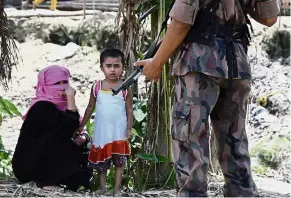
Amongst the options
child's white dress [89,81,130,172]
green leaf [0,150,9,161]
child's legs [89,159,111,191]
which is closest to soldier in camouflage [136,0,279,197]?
child's white dress [89,81,130,172]

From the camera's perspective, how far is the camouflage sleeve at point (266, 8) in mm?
3104

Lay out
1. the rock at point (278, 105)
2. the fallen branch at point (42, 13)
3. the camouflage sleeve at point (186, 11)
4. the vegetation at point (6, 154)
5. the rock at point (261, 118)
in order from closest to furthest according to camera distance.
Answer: the camouflage sleeve at point (186, 11) → the vegetation at point (6, 154) → the rock at point (261, 118) → the rock at point (278, 105) → the fallen branch at point (42, 13)

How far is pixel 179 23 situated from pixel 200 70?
0.23 metres

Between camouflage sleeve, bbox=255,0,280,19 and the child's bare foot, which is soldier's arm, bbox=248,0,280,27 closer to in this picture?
camouflage sleeve, bbox=255,0,280,19

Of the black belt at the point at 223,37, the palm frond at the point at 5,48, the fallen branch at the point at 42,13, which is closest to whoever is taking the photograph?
the black belt at the point at 223,37

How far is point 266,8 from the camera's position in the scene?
10.2 feet

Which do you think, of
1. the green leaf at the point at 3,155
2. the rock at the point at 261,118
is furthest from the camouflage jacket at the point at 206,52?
the rock at the point at 261,118

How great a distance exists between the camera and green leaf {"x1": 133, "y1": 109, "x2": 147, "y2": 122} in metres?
4.61

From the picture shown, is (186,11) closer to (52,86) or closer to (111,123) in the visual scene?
(111,123)

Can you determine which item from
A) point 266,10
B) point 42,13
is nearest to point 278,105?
point 42,13

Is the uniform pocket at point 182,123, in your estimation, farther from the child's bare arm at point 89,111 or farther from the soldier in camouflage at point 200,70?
the child's bare arm at point 89,111

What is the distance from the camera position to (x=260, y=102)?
852 centimetres

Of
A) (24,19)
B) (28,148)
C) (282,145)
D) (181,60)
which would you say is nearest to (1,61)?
(28,148)

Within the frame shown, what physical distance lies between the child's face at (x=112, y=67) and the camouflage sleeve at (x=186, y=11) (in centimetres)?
139
